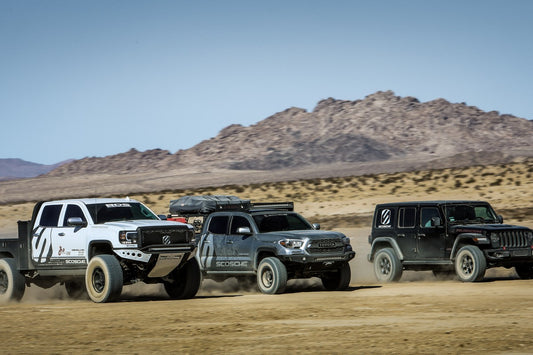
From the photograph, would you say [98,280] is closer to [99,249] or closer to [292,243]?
[99,249]

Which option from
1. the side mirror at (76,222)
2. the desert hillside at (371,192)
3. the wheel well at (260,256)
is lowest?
the wheel well at (260,256)

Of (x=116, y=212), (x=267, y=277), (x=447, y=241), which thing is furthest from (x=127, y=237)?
(x=447, y=241)

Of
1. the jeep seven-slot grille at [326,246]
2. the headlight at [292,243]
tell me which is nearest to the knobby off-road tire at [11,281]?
the headlight at [292,243]

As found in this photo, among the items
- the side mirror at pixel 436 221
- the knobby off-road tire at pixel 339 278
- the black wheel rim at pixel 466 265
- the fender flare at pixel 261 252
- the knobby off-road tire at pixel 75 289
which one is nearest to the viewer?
the fender flare at pixel 261 252

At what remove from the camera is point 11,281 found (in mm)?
19797

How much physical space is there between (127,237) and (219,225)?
12.2ft

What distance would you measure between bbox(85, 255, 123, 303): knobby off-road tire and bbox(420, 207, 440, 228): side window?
828 cm

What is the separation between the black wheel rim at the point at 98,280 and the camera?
60.2ft

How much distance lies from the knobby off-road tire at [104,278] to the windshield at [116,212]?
1.01m

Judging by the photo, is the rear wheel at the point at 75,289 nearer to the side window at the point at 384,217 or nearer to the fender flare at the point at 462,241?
the side window at the point at 384,217

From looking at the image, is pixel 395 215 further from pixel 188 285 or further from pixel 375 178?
pixel 375 178

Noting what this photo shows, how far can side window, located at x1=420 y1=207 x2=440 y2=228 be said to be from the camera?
75.2ft

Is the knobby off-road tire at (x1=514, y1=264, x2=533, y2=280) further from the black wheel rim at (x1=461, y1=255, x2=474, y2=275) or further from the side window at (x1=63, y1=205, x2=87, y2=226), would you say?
the side window at (x1=63, y1=205, x2=87, y2=226)

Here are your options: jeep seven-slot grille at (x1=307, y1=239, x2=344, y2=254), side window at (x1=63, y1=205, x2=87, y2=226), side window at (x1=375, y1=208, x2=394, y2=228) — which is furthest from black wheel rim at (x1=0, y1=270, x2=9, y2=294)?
side window at (x1=375, y1=208, x2=394, y2=228)
